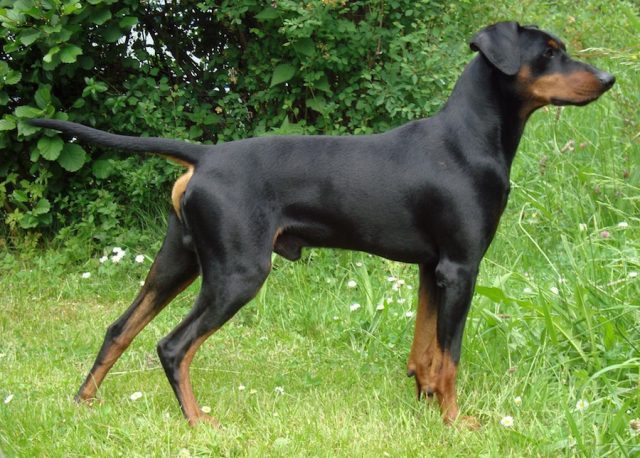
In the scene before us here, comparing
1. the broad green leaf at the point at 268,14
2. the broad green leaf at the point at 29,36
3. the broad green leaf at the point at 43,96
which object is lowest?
the broad green leaf at the point at 43,96

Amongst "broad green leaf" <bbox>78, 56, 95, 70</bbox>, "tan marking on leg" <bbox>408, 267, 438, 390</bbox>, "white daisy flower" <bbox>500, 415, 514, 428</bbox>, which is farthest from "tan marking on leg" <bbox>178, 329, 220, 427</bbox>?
"broad green leaf" <bbox>78, 56, 95, 70</bbox>

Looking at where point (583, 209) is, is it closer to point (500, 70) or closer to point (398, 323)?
point (398, 323)

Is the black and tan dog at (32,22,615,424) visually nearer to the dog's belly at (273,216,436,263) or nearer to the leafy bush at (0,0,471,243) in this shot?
the dog's belly at (273,216,436,263)

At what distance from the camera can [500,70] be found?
11.8 feet

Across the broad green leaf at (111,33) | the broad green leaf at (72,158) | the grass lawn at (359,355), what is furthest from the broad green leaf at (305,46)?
the broad green leaf at (72,158)

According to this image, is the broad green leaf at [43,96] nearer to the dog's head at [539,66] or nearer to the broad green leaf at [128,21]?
the broad green leaf at [128,21]

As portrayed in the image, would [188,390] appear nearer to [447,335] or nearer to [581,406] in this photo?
[447,335]

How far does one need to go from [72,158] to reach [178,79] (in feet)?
3.56

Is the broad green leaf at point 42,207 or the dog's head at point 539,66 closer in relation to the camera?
the dog's head at point 539,66

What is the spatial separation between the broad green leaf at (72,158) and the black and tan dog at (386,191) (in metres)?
2.36

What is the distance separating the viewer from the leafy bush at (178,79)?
19.2 feet

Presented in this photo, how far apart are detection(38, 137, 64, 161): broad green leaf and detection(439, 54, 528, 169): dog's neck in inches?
125

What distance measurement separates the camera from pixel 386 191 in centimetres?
373

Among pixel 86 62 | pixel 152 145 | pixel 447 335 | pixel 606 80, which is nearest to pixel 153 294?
pixel 152 145
